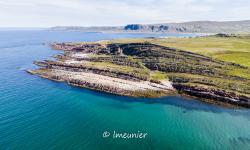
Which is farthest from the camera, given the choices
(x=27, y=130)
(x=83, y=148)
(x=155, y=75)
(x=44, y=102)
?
(x=155, y=75)

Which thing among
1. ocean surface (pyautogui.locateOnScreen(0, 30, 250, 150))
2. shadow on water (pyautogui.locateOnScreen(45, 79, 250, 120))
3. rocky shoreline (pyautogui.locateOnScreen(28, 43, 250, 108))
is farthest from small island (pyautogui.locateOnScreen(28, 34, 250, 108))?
ocean surface (pyautogui.locateOnScreen(0, 30, 250, 150))

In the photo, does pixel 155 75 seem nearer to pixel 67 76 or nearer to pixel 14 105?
pixel 67 76

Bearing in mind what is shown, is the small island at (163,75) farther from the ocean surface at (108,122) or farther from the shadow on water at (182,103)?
the ocean surface at (108,122)

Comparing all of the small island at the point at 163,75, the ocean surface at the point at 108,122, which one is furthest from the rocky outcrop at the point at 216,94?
the ocean surface at the point at 108,122

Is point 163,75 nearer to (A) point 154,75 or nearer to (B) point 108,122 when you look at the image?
(A) point 154,75

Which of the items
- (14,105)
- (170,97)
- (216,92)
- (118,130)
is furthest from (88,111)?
(216,92)

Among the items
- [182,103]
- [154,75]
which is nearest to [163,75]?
[154,75]
